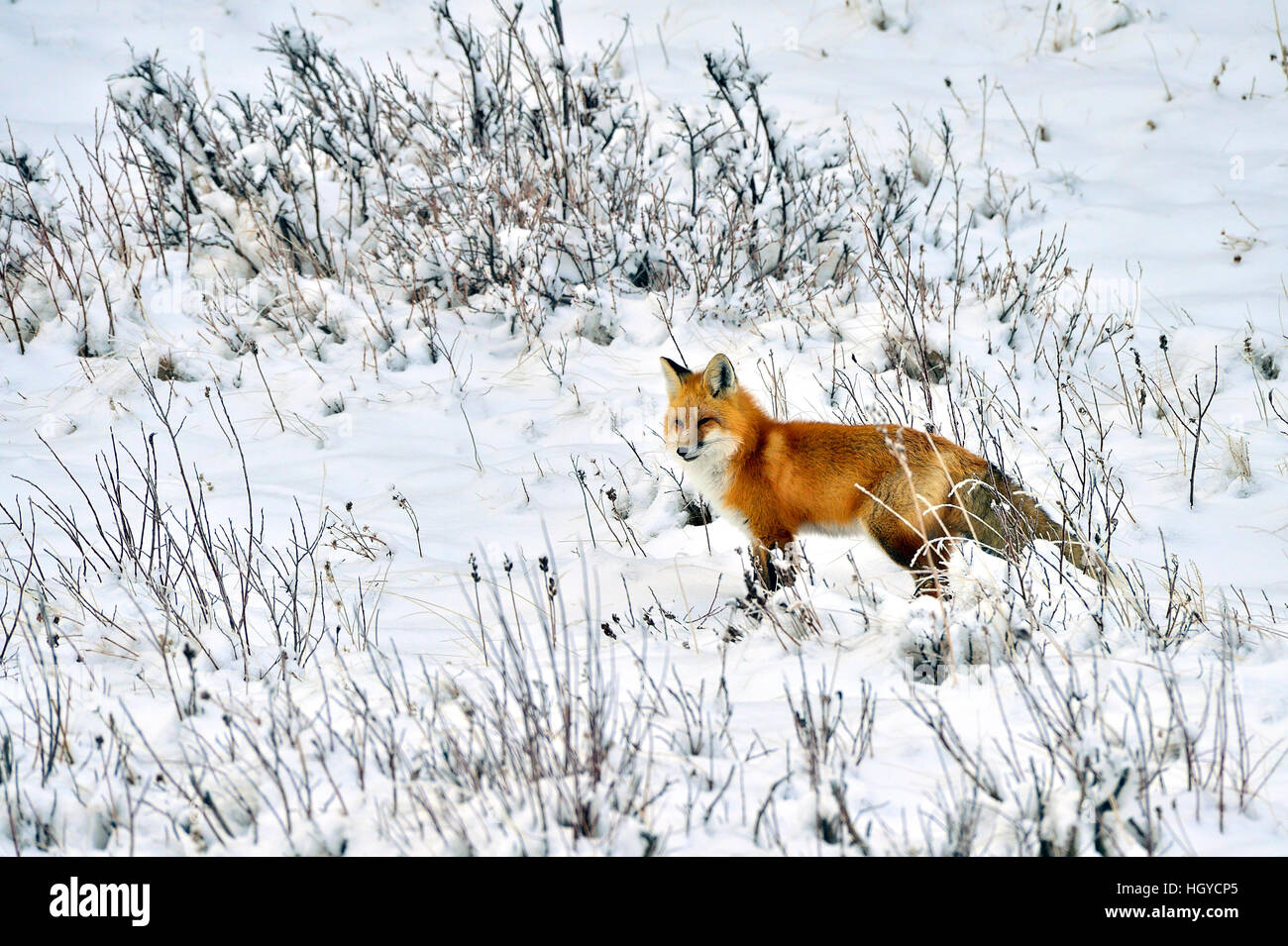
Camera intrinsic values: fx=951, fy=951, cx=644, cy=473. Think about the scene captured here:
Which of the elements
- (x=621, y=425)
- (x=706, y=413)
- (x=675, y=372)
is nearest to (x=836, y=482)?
(x=706, y=413)

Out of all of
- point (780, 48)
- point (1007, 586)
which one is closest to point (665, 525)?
point (1007, 586)

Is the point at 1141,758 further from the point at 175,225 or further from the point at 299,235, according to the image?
the point at 175,225

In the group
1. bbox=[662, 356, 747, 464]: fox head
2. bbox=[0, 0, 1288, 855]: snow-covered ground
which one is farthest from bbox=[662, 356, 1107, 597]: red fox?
bbox=[0, 0, 1288, 855]: snow-covered ground

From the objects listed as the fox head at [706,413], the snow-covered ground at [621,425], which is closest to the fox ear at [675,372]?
the fox head at [706,413]

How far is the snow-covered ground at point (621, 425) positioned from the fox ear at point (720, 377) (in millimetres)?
939

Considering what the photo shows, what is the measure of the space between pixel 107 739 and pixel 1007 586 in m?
3.35

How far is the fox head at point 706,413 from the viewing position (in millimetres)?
4645

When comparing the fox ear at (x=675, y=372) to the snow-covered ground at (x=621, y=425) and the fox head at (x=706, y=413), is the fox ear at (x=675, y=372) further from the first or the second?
the snow-covered ground at (x=621, y=425)

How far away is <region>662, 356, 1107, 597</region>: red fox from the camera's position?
423 cm

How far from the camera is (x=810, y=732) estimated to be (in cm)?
262

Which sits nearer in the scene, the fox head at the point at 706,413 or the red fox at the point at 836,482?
the red fox at the point at 836,482

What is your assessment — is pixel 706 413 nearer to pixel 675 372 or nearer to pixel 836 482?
pixel 675 372

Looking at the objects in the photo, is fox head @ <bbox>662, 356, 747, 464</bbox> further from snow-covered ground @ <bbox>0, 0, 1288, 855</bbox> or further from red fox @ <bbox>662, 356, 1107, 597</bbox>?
snow-covered ground @ <bbox>0, 0, 1288, 855</bbox>

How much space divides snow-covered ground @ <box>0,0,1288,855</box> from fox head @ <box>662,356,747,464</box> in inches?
26.5
